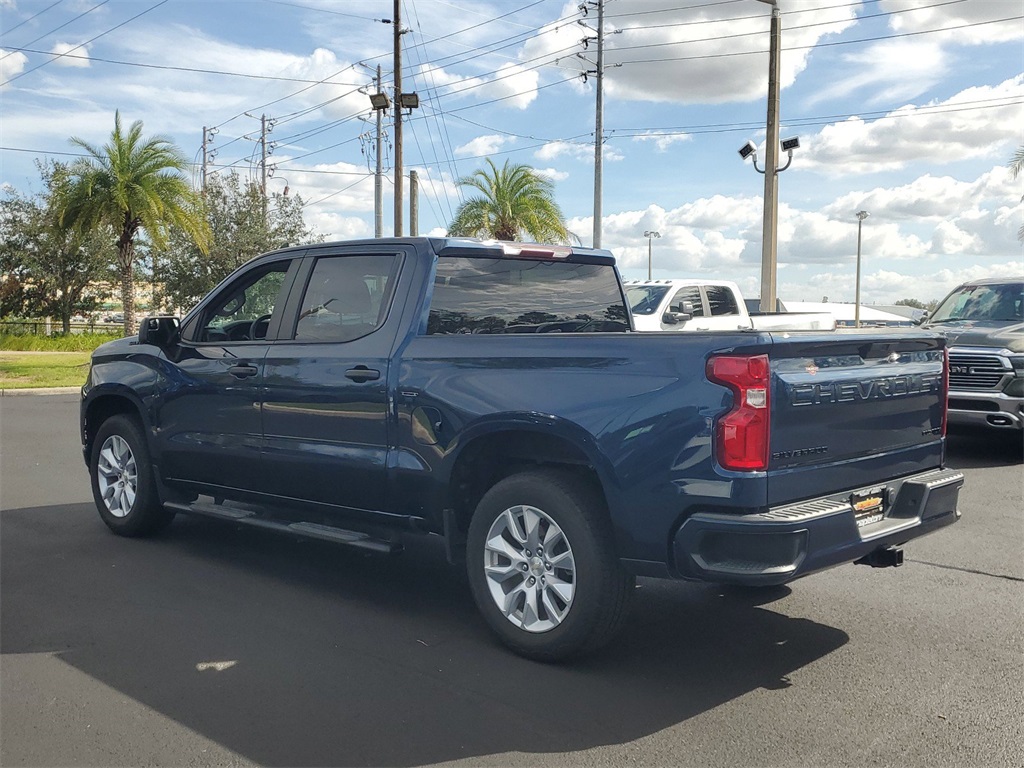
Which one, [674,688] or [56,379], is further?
[56,379]

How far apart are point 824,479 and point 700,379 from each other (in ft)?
2.53

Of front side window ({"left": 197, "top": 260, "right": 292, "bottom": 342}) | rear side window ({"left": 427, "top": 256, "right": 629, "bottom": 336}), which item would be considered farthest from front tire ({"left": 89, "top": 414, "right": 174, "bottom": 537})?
rear side window ({"left": 427, "top": 256, "right": 629, "bottom": 336})

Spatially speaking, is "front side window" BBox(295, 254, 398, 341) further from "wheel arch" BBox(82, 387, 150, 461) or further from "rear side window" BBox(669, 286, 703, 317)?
"rear side window" BBox(669, 286, 703, 317)

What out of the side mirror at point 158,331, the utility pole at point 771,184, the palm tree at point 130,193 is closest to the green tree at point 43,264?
the palm tree at point 130,193

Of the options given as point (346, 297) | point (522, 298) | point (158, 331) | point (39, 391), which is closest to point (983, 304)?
point (522, 298)

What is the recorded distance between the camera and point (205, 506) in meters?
6.38

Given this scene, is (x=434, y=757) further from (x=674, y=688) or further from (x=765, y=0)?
(x=765, y=0)

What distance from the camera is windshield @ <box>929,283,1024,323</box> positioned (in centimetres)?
1181

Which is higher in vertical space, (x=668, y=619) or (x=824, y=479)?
(x=824, y=479)

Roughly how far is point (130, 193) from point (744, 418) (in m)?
23.4

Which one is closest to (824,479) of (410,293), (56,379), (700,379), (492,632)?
(700,379)

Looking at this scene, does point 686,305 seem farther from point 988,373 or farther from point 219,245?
point 219,245

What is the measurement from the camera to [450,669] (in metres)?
4.49

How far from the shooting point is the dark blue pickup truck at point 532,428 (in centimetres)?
405
